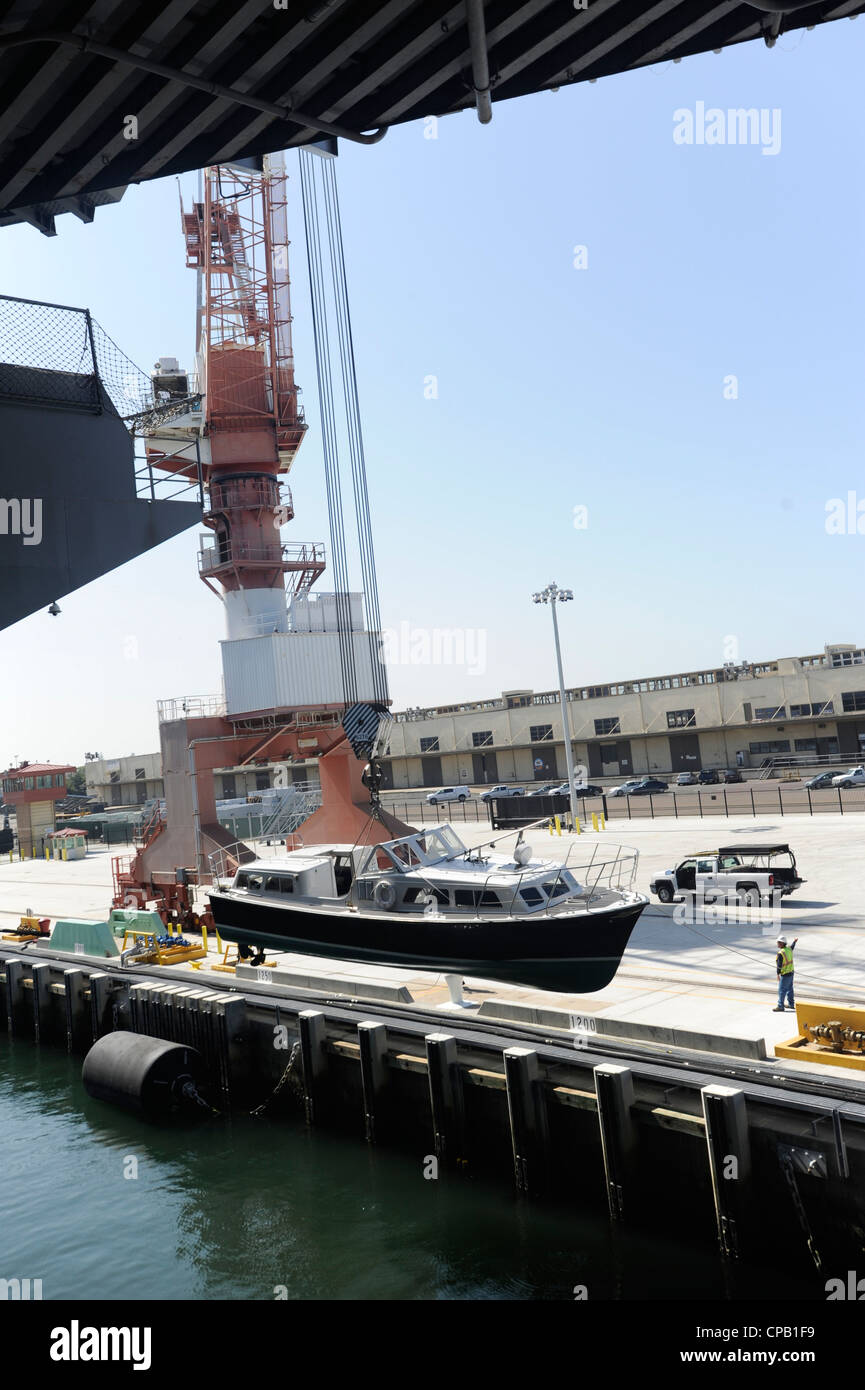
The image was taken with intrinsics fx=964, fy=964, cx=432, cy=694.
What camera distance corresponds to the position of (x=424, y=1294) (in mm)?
13625

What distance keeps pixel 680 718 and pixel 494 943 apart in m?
73.7

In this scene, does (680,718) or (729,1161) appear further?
(680,718)

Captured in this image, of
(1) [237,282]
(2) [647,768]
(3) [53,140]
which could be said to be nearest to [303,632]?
(1) [237,282]

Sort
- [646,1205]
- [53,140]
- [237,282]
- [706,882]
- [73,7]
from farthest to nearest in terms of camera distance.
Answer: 1. [237,282]
2. [706,882]
3. [646,1205]
4. [53,140]
5. [73,7]

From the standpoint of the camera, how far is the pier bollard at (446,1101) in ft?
58.1

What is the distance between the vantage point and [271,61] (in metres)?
8.29

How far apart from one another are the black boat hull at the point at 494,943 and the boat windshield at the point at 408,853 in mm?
1176

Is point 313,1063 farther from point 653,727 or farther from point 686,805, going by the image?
point 653,727

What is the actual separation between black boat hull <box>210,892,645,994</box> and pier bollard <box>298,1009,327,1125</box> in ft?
8.46

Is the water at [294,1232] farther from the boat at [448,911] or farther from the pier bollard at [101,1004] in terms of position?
the pier bollard at [101,1004]

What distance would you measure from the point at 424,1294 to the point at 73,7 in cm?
1537

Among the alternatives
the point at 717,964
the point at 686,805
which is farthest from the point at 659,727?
the point at 717,964
